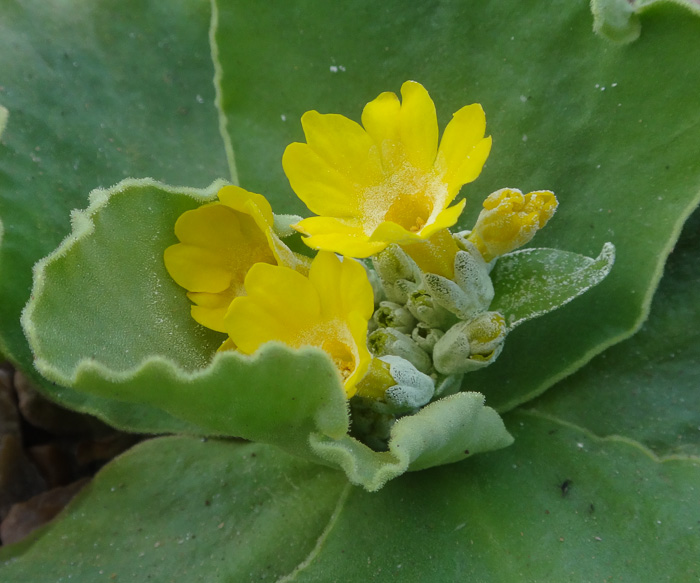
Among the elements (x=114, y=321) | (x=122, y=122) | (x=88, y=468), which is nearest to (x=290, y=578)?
(x=114, y=321)

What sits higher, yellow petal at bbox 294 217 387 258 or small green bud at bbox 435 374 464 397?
yellow petal at bbox 294 217 387 258

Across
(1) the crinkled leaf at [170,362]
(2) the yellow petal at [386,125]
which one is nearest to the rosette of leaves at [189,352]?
(1) the crinkled leaf at [170,362]

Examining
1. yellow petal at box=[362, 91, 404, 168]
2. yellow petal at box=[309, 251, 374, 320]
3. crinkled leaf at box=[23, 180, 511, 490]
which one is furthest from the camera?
yellow petal at box=[362, 91, 404, 168]

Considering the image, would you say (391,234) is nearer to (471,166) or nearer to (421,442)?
(471,166)

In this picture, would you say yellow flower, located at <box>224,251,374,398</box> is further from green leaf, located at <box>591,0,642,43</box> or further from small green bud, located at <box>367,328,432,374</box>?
green leaf, located at <box>591,0,642,43</box>

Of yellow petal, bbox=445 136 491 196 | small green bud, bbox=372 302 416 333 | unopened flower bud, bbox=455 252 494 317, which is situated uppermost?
yellow petal, bbox=445 136 491 196

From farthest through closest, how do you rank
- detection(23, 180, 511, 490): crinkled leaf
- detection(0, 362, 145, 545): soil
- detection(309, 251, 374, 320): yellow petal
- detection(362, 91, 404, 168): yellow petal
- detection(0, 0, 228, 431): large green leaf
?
detection(0, 362, 145, 545): soil → detection(0, 0, 228, 431): large green leaf → detection(362, 91, 404, 168): yellow petal → detection(309, 251, 374, 320): yellow petal → detection(23, 180, 511, 490): crinkled leaf

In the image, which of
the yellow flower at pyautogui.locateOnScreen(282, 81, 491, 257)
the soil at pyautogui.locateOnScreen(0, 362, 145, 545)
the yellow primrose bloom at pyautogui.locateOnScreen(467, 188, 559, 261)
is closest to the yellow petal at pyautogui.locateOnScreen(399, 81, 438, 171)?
the yellow flower at pyautogui.locateOnScreen(282, 81, 491, 257)

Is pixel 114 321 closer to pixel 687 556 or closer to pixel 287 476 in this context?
pixel 287 476

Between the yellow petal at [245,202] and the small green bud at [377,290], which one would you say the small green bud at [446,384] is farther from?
the yellow petal at [245,202]
